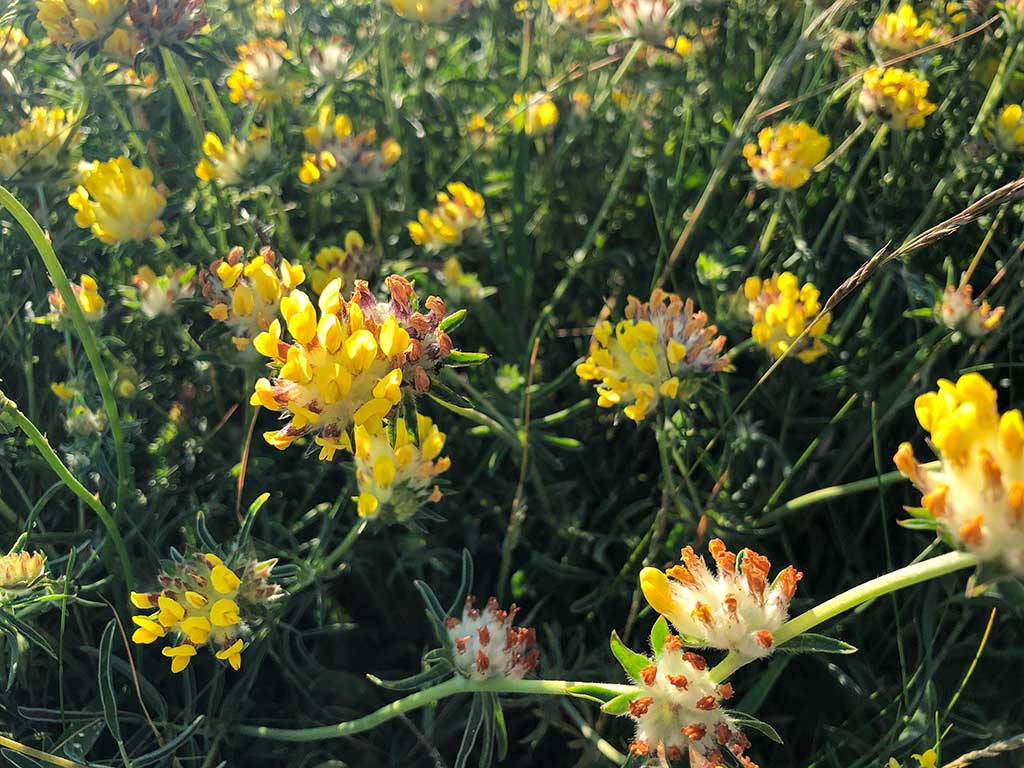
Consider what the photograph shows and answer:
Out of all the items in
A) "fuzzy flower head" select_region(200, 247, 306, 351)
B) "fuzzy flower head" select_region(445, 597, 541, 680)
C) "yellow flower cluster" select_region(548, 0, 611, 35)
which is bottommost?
"fuzzy flower head" select_region(445, 597, 541, 680)

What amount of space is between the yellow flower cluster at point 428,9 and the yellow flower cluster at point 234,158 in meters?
0.52

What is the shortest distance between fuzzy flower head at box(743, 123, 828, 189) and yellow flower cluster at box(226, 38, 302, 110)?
4.23 ft

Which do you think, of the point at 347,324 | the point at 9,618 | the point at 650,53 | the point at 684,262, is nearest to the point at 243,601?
the point at 9,618

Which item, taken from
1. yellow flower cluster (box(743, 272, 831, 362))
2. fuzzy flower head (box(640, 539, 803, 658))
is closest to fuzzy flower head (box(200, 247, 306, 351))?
fuzzy flower head (box(640, 539, 803, 658))

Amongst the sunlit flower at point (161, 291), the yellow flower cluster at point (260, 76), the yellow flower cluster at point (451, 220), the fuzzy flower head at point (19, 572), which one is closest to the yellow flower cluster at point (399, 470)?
the fuzzy flower head at point (19, 572)

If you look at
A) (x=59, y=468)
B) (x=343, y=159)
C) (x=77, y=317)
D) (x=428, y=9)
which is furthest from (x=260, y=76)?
(x=59, y=468)

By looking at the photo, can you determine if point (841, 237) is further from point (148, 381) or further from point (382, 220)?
point (148, 381)

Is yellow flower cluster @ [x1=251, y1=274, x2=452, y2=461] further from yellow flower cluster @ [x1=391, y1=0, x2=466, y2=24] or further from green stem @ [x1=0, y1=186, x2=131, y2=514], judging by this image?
yellow flower cluster @ [x1=391, y1=0, x2=466, y2=24]

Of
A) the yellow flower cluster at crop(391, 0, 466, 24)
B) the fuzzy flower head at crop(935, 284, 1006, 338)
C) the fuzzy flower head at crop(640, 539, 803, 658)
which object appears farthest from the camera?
the yellow flower cluster at crop(391, 0, 466, 24)

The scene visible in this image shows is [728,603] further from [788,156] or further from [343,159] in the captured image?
[343,159]

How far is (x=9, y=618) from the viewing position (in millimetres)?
1363

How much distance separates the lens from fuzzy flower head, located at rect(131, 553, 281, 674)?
1341 millimetres

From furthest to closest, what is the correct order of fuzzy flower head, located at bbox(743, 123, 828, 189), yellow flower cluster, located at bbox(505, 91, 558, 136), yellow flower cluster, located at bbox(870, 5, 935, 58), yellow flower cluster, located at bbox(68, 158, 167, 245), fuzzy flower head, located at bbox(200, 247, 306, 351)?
yellow flower cluster, located at bbox(505, 91, 558, 136) < yellow flower cluster, located at bbox(870, 5, 935, 58) < fuzzy flower head, located at bbox(743, 123, 828, 189) < yellow flower cluster, located at bbox(68, 158, 167, 245) < fuzzy flower head, located at bbox(200, 247, 306, 351)

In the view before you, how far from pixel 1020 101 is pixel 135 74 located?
7.83 ft
